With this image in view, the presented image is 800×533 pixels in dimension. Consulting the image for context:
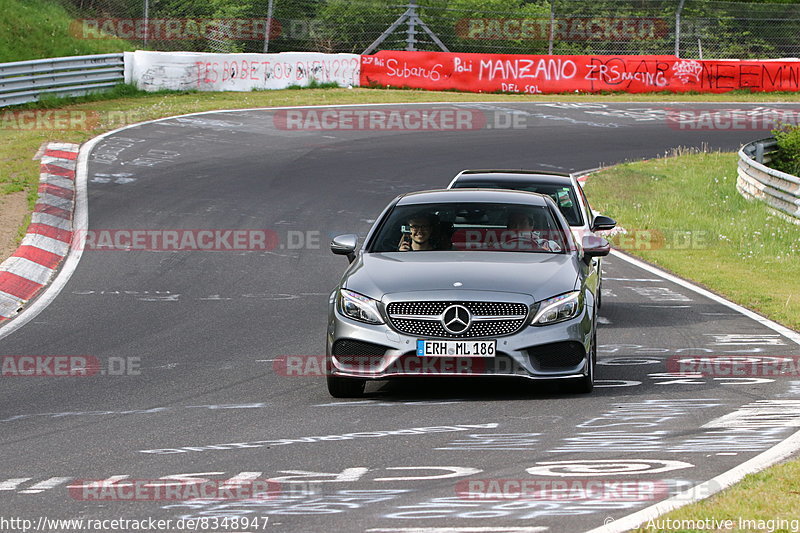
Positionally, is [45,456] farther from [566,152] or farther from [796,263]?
[566,152]

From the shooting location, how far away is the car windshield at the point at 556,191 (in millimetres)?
12820

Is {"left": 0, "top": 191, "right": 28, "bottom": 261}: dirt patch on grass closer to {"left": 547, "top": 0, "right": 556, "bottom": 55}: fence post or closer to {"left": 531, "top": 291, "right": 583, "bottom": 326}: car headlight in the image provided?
{"left": 531, "top": 291, "right": 583, "bottom": 326}: car headlight

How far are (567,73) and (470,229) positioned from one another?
1091 inches

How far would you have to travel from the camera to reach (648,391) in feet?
29.6

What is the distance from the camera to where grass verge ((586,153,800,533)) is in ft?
18.5

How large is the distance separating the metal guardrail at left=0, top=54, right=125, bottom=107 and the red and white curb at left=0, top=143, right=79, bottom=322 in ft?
18.2

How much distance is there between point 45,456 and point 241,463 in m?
1.23

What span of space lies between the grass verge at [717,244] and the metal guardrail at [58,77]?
1332cm

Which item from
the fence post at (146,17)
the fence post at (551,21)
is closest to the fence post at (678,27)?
the fence post at (551,21)

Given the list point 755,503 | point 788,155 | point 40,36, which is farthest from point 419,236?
point 40,36

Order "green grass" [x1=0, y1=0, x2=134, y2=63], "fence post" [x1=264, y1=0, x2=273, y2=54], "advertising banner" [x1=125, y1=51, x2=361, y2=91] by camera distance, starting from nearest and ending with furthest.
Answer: "advertising banner" [x1=125, y1=51, x2=361, y2=91]
"green grass" [x1=0, y1=0, x2=134, y2=63]
"fence post" [x1=264, y1=0, x2=273, y2=54]

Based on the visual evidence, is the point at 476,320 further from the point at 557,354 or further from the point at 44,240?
the point at 44,240

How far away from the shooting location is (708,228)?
20.5 m

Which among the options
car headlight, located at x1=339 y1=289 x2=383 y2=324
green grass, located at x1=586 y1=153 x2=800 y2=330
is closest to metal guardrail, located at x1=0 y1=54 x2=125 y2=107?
green grass, located at x1=586 y1=153 x2=800 y2=330
